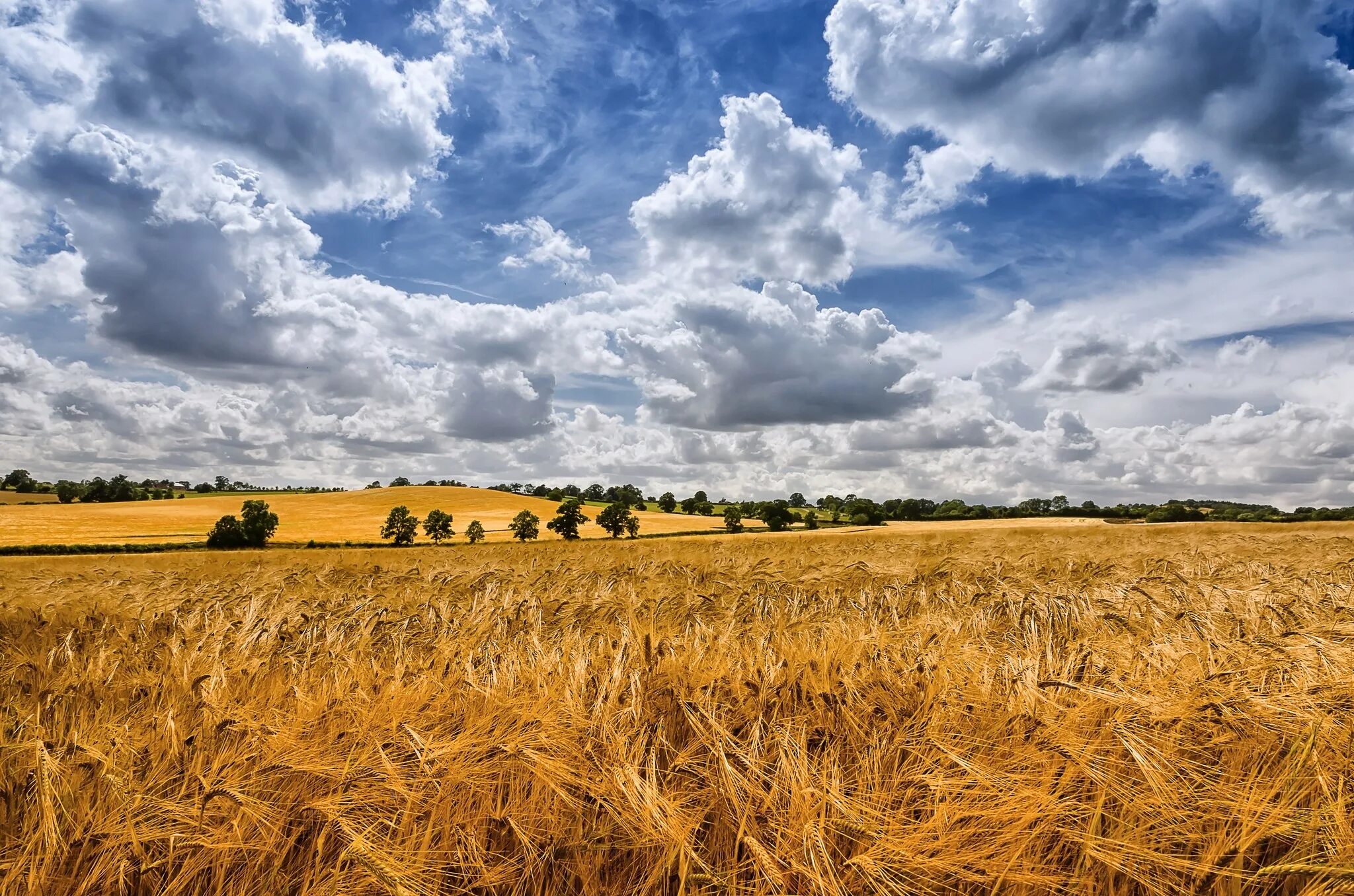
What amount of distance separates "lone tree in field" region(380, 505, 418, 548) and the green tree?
36.1 ft

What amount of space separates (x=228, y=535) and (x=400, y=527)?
633 inches

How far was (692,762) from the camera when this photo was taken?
2.34 metres

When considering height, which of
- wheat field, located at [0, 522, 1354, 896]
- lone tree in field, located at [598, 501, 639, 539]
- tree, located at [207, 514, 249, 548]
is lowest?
tree, located at [207, 514, 249, 548]

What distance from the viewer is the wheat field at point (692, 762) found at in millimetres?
1846

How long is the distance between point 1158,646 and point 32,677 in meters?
6.54

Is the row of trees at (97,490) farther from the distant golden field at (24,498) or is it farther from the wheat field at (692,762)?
the wheat field at (692,762)

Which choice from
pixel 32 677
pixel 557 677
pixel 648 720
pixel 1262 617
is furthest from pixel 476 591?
pixel 1262 617

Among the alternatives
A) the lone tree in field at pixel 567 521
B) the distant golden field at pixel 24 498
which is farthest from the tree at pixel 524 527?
the distant golden field at pixel 24 498

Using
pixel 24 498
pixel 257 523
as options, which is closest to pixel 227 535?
pixel 257 523

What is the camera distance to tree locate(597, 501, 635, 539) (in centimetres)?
7319

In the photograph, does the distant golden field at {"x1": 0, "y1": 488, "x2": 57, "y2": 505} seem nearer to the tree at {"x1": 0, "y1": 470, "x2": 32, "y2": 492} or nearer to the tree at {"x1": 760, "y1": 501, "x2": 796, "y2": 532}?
the tree at {"x1": 0, "y1": 470, "x2": 32, "y2": 492}

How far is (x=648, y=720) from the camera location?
2682 millimetres

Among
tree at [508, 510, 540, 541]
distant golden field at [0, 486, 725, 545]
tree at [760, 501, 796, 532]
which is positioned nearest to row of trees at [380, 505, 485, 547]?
distant golden field at [0, 486, 725, 545]

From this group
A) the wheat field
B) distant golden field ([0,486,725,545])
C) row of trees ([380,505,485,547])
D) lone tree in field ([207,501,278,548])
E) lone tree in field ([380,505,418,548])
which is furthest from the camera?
lone tree in field ([380,505,418,548])
